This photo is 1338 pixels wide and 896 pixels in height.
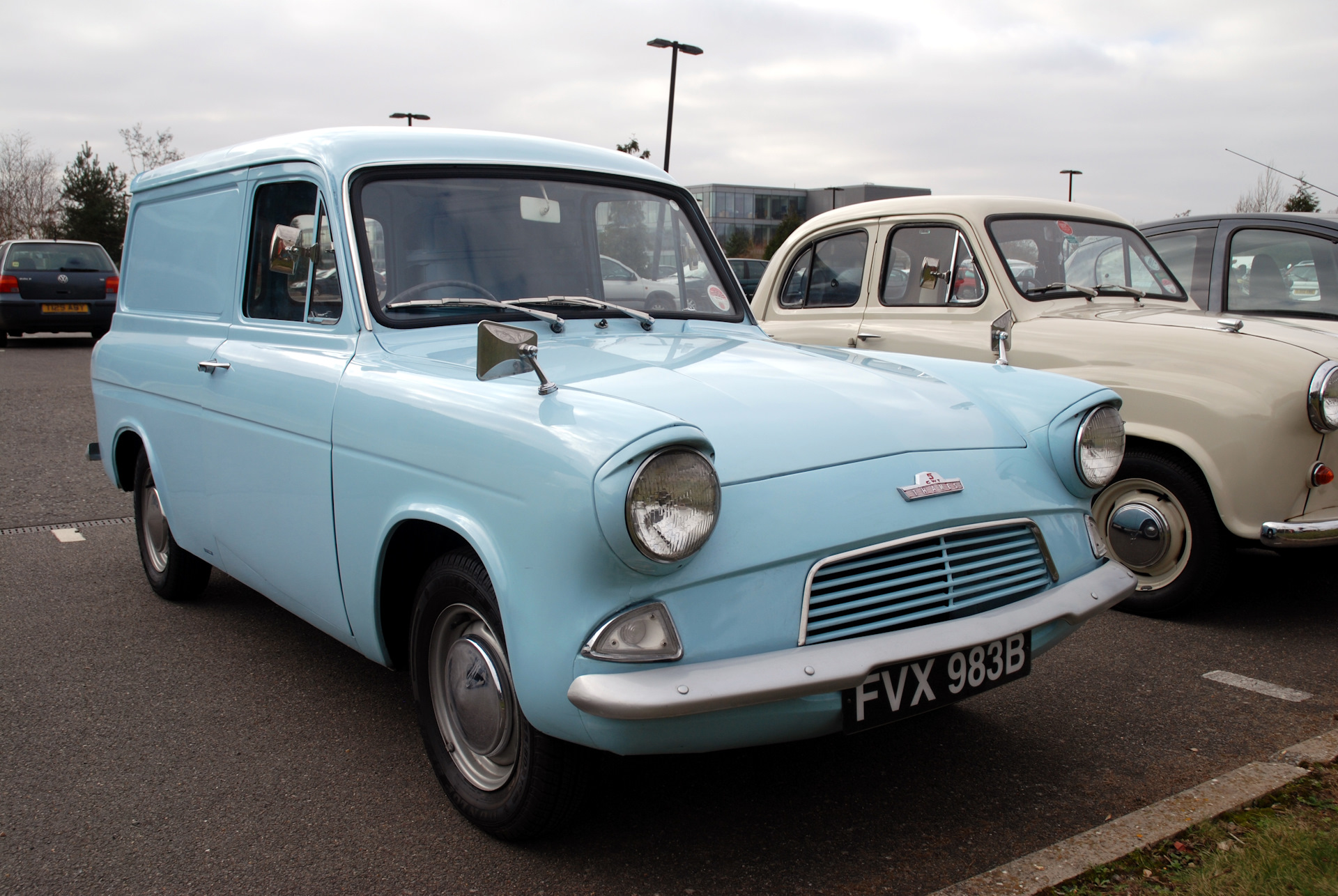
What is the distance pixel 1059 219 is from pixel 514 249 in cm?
340

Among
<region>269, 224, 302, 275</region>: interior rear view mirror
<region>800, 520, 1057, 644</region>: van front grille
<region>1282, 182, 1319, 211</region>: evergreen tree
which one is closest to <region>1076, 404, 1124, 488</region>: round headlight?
<region>800, 520, 1057, 644</region>: van front grille

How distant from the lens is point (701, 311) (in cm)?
380

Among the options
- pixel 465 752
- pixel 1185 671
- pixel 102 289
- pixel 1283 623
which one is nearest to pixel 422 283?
pixel 465 752

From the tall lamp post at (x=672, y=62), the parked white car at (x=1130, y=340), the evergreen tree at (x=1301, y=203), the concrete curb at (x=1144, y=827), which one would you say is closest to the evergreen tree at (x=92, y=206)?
the tall lamp post at (x=672, y=62)

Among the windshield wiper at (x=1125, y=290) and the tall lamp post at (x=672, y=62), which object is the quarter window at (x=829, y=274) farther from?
the tall lamp post at (x=672, y=62)

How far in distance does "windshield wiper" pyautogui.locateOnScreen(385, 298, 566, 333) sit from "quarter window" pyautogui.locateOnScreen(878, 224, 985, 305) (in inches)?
109

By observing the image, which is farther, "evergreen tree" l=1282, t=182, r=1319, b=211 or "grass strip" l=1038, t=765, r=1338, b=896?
"evergreen tree" l=1282, t=182, r=1319, b=211

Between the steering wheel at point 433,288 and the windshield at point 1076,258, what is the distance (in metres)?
2.99

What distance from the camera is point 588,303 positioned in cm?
339

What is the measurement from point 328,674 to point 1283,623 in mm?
3746

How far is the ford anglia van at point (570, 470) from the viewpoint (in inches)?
83.7

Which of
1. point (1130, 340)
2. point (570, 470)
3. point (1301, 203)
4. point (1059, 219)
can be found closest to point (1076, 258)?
point (1059, 219)

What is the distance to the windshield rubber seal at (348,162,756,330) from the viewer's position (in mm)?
3131

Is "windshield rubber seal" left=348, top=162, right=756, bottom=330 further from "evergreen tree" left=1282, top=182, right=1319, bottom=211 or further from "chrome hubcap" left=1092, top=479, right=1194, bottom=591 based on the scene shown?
"evergreen tree" left=1282, top=182, right=1319, bottom=211
